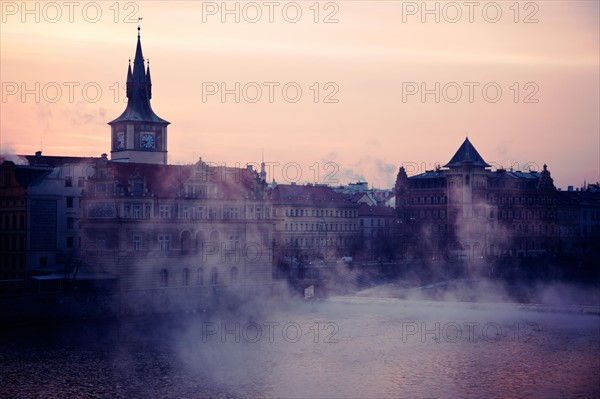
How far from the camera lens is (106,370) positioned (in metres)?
46.5

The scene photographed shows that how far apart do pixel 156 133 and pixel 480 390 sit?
43.4 m

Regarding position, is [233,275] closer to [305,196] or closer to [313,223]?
[313,223]

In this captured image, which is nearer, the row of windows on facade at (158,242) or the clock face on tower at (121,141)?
the row of windows on facade at (158,242)

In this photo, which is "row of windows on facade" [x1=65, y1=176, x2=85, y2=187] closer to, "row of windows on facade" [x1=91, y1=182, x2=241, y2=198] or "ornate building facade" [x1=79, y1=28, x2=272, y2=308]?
"ornate building facade" [x1=79, y1=28, x2=272, y2=308]

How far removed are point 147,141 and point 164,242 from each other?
1457 cm

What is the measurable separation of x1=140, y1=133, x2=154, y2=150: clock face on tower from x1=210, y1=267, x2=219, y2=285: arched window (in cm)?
1473

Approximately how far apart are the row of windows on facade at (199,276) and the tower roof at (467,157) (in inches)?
1607

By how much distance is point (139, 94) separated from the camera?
79000mm

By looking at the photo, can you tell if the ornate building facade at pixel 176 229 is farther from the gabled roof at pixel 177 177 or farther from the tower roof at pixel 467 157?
the tower roof at pixel 467 157

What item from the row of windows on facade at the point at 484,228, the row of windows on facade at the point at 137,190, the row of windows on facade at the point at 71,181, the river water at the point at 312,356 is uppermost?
the row of windows on facade at the point at 71,181

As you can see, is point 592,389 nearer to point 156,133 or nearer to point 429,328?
→ point 429,328

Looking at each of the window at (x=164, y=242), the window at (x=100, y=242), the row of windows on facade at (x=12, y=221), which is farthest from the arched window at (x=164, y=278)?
the row of windows on facade at (x=12, y=221)

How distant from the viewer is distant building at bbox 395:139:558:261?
336 ft

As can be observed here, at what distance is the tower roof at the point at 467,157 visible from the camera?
340 ft
